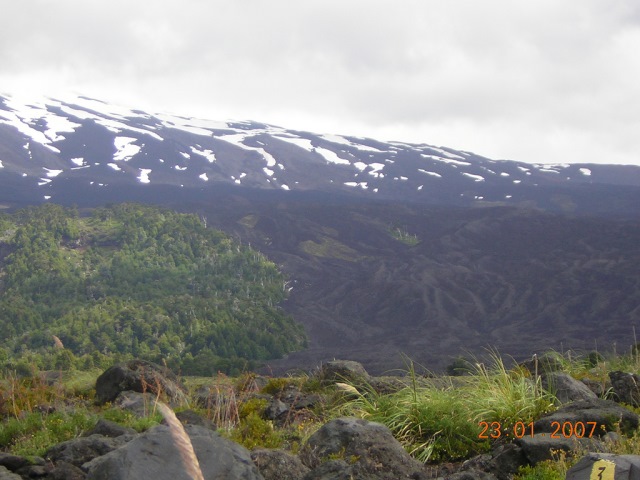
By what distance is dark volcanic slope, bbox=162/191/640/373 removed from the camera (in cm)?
6450

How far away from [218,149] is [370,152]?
Answer: 38.2 metres

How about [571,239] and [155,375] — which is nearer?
[155,375]

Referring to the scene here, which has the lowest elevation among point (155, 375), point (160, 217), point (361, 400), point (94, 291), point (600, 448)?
point (94, 291)

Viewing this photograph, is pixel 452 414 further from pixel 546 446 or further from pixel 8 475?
pixel 8 475

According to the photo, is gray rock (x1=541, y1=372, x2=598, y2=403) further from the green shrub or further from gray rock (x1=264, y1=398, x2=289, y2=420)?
the green shrub

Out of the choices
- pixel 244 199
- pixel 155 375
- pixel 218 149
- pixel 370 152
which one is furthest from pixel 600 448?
pixel 370 152

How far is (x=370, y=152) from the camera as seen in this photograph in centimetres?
17075

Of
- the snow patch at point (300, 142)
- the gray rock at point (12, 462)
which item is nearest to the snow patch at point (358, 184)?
the snow patch at point (300, 142)

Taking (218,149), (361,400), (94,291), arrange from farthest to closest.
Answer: (218,149)
(94,291)
(361,400)

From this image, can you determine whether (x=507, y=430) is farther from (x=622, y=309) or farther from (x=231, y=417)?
(x=622, y=309)

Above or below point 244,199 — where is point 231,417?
above
